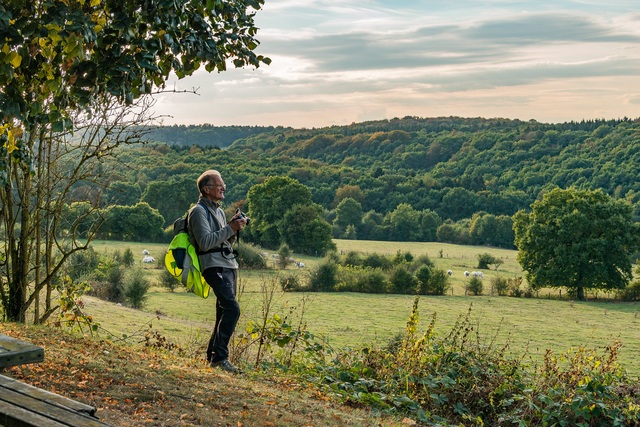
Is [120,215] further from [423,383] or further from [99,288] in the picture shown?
[423,383]

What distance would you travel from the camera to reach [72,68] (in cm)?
618

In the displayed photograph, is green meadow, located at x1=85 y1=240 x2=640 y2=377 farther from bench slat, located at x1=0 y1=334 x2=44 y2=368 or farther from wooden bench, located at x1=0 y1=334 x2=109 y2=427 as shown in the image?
wooden bench, located at x1=0 y1=334 x2=109 y2=427

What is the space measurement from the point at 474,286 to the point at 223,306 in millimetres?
54659

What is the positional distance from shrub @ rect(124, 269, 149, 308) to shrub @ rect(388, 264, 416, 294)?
26826 mm

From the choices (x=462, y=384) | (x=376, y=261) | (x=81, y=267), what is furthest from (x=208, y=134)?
(x=462, y=384)

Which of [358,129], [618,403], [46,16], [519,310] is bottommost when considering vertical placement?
[519,310]

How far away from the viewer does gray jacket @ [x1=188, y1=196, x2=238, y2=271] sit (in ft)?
22.7

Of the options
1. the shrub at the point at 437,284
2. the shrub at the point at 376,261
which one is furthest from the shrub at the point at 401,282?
the shrub at the point at 376,261

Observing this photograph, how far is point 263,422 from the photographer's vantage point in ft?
17.8

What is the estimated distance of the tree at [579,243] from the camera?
194 ft

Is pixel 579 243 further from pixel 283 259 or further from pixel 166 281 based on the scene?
pixel 166 281

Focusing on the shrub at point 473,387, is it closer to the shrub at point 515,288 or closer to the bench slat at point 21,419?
the bench slat at point 21,419

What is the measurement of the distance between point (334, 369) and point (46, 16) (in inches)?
191

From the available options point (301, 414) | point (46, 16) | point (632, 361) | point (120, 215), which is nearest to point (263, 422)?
point (301, 414)
